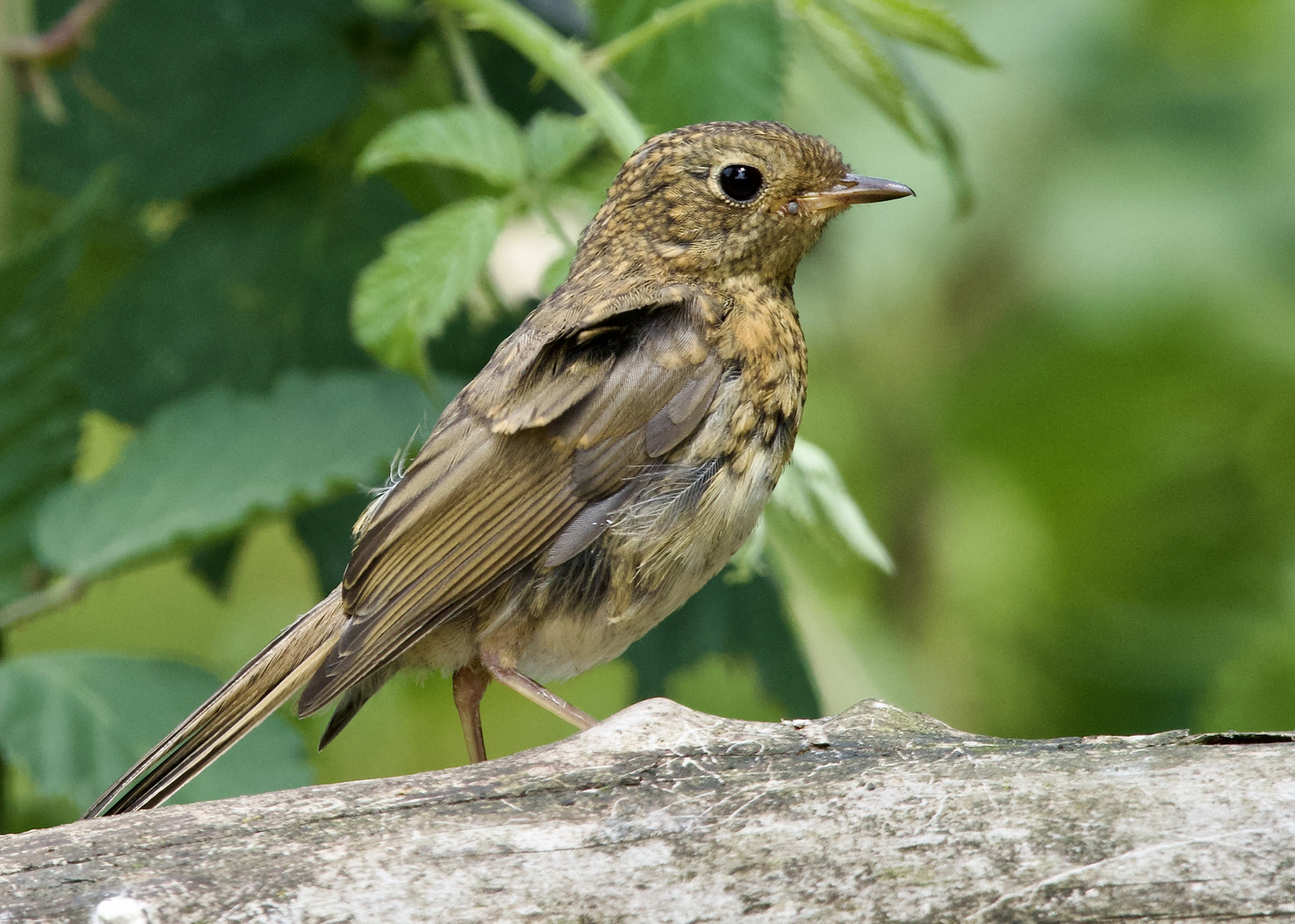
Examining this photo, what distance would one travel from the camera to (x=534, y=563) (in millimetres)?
2791

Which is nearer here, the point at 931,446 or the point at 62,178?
the point at 62,178

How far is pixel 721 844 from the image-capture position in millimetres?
1926

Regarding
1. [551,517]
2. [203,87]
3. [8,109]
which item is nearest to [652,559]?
[551,517]

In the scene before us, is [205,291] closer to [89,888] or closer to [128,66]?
[128,66]

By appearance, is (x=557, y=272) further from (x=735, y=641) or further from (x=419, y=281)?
(x=735, y=641)

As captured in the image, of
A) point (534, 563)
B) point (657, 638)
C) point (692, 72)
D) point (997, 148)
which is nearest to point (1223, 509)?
point (997, 148)

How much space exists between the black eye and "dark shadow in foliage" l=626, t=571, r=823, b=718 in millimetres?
836

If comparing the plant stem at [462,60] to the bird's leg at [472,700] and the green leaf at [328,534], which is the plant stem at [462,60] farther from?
the bird's leg at [472,700]

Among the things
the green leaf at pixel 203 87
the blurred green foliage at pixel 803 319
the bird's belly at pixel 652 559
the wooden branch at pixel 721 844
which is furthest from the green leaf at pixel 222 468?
the wooden branch at pixel 721 844

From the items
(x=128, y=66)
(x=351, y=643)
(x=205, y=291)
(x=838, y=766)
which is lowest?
(x=838, y=766)

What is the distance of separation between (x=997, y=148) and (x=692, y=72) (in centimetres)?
215

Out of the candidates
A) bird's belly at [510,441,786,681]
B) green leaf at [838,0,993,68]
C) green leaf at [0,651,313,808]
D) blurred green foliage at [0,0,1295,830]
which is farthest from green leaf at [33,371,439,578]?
green leaf at [838,0,993,68]

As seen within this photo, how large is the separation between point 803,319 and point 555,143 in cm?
202

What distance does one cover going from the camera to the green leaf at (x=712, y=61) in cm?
324
